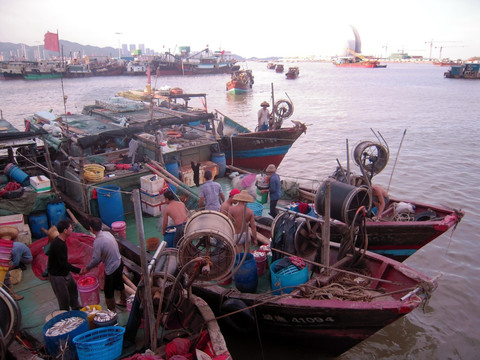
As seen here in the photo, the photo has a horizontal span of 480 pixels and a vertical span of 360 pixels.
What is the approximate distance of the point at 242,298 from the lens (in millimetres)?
5449

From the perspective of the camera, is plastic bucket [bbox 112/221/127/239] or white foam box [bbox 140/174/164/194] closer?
plastic bucket [bbox 112/221/127/239]

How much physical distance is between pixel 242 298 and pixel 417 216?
493 centimetres

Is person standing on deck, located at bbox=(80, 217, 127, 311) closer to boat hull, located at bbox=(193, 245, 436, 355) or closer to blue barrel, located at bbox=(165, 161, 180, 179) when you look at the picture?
boat hull, located at bbox=(193, 245, 436, 355)

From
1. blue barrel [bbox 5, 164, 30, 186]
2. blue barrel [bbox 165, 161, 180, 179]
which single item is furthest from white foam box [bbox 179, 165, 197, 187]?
blue barrel [bbox 5, 164, 30, 186]

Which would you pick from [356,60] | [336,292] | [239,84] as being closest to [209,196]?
[336,292]

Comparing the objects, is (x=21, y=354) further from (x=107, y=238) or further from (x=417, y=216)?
(x=417, y=216)

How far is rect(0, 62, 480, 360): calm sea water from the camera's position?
690cm

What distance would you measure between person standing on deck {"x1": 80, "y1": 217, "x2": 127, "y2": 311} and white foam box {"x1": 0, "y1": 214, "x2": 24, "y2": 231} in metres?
2.77

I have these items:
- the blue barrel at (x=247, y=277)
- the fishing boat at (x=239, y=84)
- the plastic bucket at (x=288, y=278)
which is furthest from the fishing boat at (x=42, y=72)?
the plastic bucket at (x=288, y=278)

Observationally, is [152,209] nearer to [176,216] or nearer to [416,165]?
[176,216]

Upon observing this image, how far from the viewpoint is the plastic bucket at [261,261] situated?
6439mm

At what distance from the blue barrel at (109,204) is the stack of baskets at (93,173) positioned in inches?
10.2

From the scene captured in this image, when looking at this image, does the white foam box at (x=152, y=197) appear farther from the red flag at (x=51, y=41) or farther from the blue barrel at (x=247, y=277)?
the red flag at (x=51, y=41)

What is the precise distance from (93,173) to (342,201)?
553 cm
